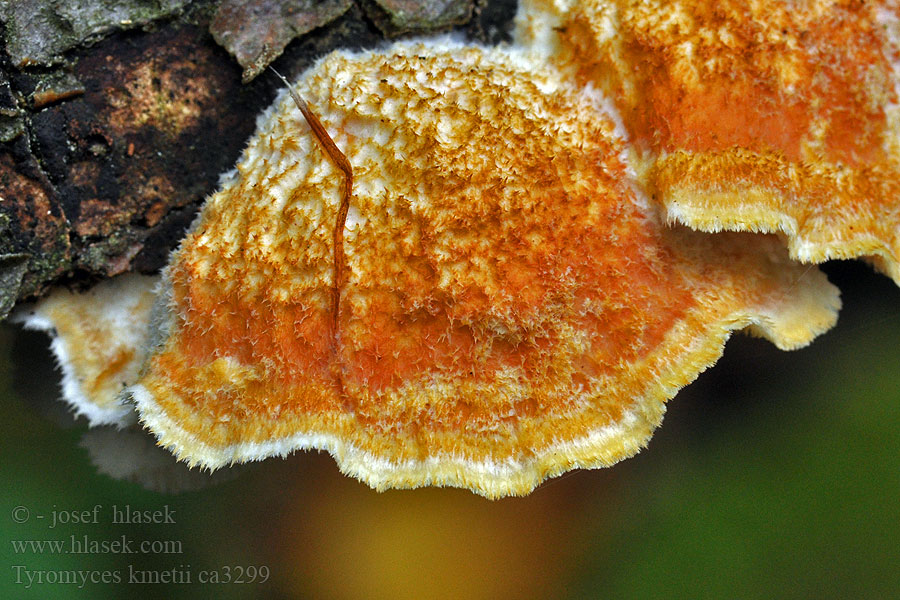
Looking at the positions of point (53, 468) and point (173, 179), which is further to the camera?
point (53, 468)

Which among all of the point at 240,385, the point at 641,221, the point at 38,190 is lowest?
the point at 641,221

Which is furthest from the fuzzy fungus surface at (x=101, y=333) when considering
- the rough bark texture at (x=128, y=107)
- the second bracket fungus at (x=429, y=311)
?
the second bracket fungus at (x=429, y=311)

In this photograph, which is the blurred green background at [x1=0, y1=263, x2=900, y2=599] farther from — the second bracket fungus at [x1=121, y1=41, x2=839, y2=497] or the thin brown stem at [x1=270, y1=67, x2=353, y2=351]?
the thin brown stem at [x1=270, y1=67, x2=353, y2=351]

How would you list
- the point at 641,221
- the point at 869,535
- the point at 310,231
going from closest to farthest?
the point at 310,231, the point at 641,221, the point at 869,535

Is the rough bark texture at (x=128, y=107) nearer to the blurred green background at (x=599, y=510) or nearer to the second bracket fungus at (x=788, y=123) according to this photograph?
the blurred green background at (x=599, y=510)

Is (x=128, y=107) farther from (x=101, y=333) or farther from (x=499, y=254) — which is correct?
(x=499, y=254)

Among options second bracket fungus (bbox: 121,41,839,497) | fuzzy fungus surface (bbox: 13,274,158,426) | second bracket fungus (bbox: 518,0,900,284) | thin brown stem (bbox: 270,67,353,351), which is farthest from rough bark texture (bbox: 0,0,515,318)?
second bracket fungus (bbox: 518,0,900,284)

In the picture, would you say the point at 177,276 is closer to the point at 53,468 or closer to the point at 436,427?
the point at 436,427

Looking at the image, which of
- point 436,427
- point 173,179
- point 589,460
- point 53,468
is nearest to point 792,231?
point 589,460
